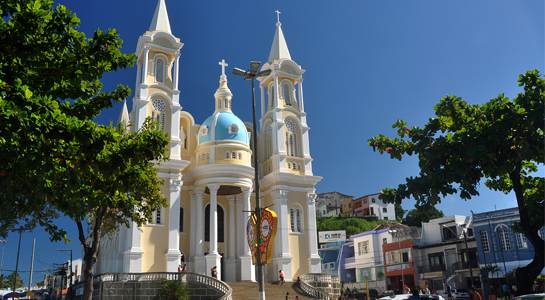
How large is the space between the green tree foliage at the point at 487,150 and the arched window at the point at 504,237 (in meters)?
31.6

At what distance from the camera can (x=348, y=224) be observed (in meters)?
92.9

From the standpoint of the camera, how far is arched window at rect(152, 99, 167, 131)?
39.6 m

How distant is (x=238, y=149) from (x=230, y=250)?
8203mm

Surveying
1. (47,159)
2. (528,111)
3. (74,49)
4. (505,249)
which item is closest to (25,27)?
(74,49)

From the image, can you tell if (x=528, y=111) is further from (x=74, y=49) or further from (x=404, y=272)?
(x=404, y=272)

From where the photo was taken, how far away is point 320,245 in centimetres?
7981

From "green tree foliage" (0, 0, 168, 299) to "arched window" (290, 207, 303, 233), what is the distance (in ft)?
87.1

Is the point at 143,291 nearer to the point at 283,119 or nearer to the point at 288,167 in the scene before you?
the point at 288,167

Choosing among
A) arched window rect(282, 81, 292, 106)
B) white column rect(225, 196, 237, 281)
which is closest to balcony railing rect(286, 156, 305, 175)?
arched window rect(282, 81, 292, 106)

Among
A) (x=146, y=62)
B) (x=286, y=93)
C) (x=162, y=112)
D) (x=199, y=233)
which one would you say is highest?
(x=146, y=62)

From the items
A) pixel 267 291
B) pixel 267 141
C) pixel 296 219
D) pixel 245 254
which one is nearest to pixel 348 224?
pixel 267 141

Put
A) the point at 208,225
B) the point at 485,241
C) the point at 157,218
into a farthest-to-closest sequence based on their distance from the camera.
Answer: the point at 485,241
the point at 208,225
the point at 157,218

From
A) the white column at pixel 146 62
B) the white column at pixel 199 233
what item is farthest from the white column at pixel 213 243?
the white column at pixel 146 62

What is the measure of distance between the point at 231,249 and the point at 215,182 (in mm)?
6214
